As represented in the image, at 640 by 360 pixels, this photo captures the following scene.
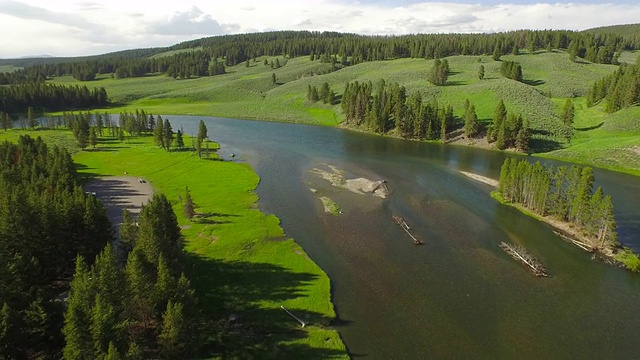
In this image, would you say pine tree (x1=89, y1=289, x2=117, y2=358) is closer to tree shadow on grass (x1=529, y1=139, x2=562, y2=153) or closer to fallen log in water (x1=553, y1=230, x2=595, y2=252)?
fallen log in water (x1=553, y1=230, x2=595, y2=252)

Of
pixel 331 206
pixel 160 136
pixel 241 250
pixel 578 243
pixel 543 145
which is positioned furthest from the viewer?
pixel 160 136

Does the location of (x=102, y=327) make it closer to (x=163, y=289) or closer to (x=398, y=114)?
(x=163, y=289)

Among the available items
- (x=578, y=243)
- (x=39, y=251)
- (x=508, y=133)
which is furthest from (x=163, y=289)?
(x=508, y=133)

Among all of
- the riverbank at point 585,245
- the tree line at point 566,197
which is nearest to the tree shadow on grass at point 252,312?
the riverbank at point 585,245

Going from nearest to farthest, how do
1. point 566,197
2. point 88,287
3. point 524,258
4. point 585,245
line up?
point 88,287 < point 524,258 < point 585,245 < point 566,197

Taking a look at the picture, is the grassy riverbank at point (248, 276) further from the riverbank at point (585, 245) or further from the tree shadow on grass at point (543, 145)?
the tree shadow on grass at point (543, 145)

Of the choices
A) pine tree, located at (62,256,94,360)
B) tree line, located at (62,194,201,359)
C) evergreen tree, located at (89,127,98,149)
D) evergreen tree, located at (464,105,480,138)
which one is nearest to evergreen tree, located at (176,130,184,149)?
evergreen tree, located at (89,127,98,149)

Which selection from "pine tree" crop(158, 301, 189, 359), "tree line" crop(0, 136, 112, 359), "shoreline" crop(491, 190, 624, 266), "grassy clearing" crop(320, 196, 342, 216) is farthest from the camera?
"grassy clearing" crop(320, 196, 342, 216)
